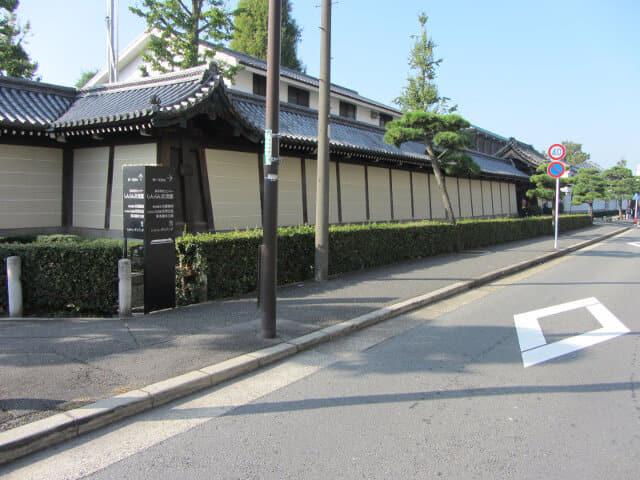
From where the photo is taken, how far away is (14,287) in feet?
22.9

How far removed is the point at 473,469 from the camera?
3033mm

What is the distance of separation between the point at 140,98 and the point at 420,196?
40.8 feet

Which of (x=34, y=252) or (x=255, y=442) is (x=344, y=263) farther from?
(x=255, y=442)

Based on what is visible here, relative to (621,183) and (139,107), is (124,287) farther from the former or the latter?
(621,183)

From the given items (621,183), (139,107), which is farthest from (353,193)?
(621,183)

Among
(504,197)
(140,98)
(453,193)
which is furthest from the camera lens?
(504,197)

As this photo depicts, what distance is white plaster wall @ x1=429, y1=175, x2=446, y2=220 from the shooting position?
20.7 m

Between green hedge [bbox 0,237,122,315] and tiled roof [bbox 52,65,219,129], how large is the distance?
291 centimetres

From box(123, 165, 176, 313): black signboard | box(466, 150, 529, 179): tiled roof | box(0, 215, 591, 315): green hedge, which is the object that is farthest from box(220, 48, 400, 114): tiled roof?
box(123, 165, 176, 313): black signboard

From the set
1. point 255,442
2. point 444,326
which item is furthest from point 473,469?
point 444,326

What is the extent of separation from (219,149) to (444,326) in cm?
691

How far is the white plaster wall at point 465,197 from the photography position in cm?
2402

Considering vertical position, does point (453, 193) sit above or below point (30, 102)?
below

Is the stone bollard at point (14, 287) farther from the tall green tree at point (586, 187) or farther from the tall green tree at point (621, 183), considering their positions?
the tall green tree at point (621, 183)
